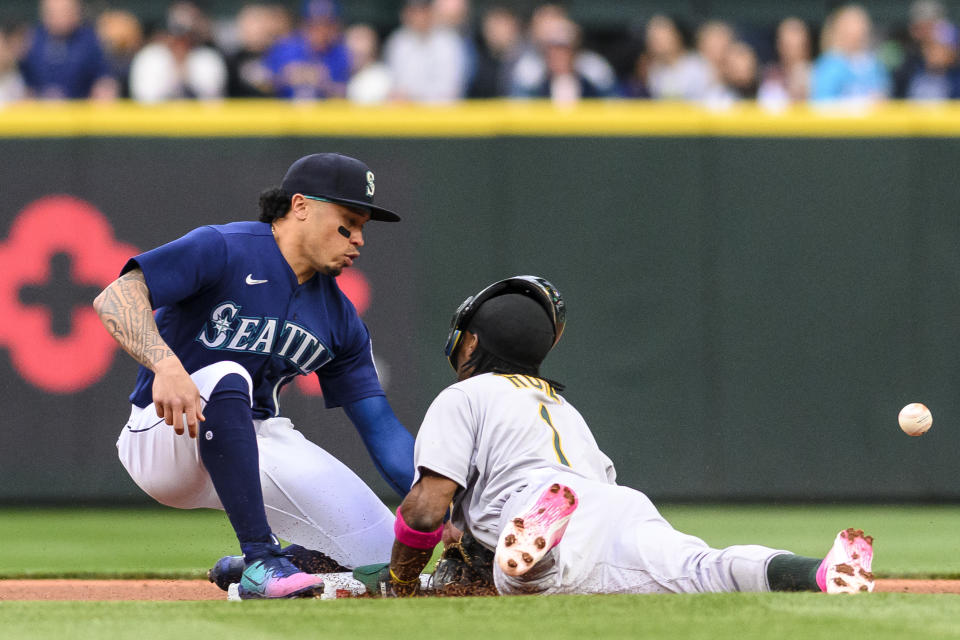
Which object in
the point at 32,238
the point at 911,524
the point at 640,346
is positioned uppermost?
the point at 32,238

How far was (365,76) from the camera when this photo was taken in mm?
8711

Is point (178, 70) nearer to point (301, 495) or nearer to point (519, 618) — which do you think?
point (301, 495)

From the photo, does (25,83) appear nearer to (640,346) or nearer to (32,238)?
(32,238)

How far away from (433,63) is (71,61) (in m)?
2.30

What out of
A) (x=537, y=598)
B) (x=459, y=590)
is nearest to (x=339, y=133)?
(x=459, y=590)

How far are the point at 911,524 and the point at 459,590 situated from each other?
3.42 metres

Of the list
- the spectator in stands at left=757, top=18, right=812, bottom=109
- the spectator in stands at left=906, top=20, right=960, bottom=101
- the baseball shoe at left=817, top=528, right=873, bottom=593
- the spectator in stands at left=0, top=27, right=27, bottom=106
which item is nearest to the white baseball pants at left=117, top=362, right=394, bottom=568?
the baseball shoe at left=817, top=528, right=873, bottom=593

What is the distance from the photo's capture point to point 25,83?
339 inches

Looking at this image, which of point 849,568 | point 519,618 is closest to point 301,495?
point 519,618

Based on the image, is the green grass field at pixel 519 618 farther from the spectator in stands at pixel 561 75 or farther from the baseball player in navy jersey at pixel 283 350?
the spectator in stands at pixel 561 75

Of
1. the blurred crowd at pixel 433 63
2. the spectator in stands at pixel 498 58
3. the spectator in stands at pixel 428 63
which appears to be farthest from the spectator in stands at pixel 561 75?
the spectator in stands at pixel 428 63

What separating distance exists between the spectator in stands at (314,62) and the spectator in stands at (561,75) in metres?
1.25

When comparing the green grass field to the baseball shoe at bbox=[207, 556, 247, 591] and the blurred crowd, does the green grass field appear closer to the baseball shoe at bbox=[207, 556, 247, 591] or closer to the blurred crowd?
the baseball shoe at bbox=[207, 556, 247, 591]

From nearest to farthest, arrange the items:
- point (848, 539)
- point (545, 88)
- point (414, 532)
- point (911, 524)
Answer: point (848, 539)
point (414, 532)
point (911, 524)
point (545, 88)
